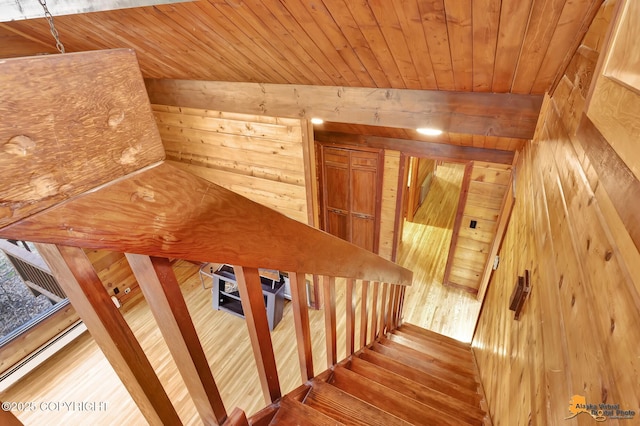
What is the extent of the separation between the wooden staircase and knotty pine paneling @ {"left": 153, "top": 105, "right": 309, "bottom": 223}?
7.03 ft

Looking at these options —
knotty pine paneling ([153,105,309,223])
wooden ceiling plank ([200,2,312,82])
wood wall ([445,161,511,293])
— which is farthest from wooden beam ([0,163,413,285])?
wood wall ([445,161,511,293])

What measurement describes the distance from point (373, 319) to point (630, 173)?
217 centimetres

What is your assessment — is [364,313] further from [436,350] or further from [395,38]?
[395,38]

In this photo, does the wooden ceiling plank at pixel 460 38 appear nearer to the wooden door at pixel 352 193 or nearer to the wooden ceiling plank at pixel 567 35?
the wooden ceiling plank at pixel 567 35

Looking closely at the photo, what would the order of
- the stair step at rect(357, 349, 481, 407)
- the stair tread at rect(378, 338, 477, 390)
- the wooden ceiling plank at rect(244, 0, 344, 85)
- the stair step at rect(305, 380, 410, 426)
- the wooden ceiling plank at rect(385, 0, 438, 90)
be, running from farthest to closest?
the stair tread at rect(378, 338, 477, 390), the stair step at rect(357, 349, 481, 407), the wooden ceiling plank at rect(244, 0, 344, 85), the wooden ceiling plank at rect(385, 0, 438, 90), the stair step at rect(305, 380, 410, 426)

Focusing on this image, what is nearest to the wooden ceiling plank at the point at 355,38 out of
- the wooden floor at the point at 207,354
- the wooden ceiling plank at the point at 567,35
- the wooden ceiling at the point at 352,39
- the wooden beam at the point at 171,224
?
the wooden ceiling at the point at 352,39

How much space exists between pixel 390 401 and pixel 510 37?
210 cm

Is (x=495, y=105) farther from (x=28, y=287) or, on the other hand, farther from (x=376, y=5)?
(x=28, y=287)

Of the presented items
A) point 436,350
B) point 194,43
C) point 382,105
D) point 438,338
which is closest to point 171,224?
point 382,105

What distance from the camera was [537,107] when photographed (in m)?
2.25

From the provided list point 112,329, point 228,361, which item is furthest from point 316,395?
point 228,361

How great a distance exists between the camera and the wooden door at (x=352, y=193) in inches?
190

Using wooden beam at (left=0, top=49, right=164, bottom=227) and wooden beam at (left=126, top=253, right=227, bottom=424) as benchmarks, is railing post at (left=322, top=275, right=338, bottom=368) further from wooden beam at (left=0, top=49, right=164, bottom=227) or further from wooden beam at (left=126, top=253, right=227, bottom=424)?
wooden beam at (left=0, top=49, right=164, bottom=227)

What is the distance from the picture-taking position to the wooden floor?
345cm
